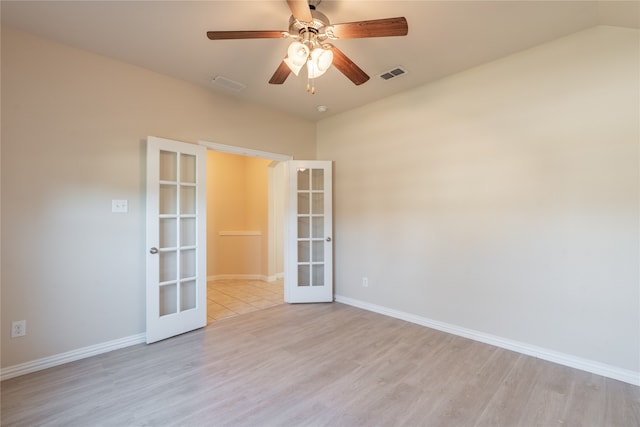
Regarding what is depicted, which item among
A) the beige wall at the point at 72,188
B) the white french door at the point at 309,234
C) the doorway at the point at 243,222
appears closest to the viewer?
the beige wall at the point at 72,188

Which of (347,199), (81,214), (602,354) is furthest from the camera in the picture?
(347,199)

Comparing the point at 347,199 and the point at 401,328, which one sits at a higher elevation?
the point at 347,199

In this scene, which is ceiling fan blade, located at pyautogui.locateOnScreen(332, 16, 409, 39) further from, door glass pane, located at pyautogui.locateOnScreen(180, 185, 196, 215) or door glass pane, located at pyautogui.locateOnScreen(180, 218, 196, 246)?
door glass pane, located at pyautogui.locateOnScreen(180, 218, 196, 246)

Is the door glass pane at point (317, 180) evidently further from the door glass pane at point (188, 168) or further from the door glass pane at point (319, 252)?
the door glass pane at point (188, 168)

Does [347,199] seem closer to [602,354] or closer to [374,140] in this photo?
[374,140]

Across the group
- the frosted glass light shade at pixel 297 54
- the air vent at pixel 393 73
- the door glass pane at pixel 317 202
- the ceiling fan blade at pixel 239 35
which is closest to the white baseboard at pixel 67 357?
the door glass pane at pixel 317 202

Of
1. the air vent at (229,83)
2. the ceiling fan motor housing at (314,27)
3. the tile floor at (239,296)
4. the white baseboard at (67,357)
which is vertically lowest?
the tile floor at (239,296)

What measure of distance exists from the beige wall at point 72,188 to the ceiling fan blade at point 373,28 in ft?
7.15

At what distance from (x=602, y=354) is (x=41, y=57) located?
5295 mm

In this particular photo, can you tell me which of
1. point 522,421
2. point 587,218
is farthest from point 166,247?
point 587,218

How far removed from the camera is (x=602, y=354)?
90.6 inches

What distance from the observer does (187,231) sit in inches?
127

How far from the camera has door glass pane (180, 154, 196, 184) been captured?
316 cm

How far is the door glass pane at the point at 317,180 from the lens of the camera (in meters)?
4.32
